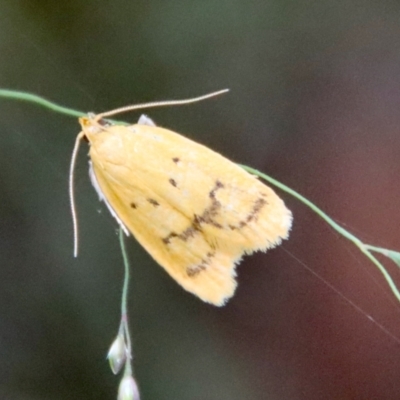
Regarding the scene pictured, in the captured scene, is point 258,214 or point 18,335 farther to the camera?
point 18,335

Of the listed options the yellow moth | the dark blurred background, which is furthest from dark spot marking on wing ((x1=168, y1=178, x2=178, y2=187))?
the dark blurred background

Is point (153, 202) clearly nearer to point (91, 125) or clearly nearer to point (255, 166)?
point (91, 125)

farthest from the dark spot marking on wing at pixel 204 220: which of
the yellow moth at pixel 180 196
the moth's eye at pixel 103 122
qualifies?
the moth's eye at pixel 103 122

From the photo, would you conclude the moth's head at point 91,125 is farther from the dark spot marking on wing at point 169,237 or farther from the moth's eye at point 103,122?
the dark spot marking on wing at point 169,237

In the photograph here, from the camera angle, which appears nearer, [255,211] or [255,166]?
[255,211]

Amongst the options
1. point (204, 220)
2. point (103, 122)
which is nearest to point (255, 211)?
point (204, 220)

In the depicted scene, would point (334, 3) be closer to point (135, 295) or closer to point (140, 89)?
point (140, 89)

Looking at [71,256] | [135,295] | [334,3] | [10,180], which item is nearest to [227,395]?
[135,295]
